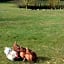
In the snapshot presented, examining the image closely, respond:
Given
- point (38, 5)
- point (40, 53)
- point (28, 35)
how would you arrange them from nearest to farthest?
point (40, 53), point (28, 35), point (38, 5)

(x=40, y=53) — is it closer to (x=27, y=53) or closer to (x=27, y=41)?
(x=27, y=53)

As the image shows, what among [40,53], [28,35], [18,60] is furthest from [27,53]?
[28,35]

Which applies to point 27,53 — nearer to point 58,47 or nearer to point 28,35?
point 58,47

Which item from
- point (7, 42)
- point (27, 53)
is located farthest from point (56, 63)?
point (7, 42)

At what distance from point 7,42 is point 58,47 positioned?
6.57 feet

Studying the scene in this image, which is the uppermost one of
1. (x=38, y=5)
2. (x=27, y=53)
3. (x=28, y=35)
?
(x=27, y=53)

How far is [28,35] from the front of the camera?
13.3 metres

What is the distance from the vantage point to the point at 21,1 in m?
34.8

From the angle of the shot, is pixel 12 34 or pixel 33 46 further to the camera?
pixel 12 34

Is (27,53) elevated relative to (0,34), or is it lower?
elevated

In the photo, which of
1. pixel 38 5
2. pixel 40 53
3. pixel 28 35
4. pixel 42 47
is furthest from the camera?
pixel 38 5

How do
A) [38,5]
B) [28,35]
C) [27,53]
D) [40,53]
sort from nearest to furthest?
[27,53], [40,53], [28,35], [38,5]

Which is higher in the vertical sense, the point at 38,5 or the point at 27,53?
the point at 27,53

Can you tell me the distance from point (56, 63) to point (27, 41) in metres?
3.41
